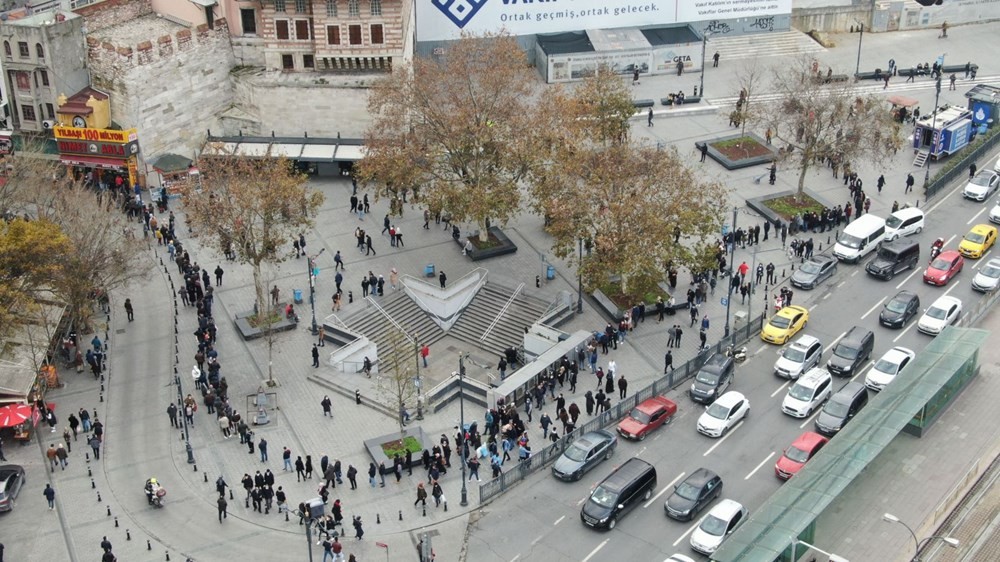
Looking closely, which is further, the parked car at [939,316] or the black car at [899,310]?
the black car at [899,310]

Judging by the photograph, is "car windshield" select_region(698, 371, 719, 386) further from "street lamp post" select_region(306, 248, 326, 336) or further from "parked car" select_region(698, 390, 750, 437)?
"street lamp post" select_region(306, 248, 326, 336)

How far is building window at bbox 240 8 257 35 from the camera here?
80.8 m

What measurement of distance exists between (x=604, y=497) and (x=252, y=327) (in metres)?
22.1

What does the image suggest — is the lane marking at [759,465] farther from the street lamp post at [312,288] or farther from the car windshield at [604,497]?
the street lamp post at [312,288]

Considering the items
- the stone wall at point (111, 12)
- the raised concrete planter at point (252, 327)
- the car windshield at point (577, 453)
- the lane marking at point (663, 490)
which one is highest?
the stone wall at point (111, 12)

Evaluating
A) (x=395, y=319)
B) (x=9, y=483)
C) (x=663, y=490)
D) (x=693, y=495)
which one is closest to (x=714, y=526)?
(x=693, y=495)

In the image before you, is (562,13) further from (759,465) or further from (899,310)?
(759,465)

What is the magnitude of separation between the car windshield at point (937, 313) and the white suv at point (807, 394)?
8.21m

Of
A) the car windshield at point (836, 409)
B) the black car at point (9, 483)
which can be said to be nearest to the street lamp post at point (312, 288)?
the black car at point (9, 483)

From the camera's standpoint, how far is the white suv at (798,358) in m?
57.9

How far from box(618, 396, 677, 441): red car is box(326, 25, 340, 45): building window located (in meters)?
34.1

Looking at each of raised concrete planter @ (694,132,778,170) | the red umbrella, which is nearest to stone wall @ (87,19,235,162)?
the red umbrella

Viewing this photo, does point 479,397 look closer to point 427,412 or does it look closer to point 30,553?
point 427,412

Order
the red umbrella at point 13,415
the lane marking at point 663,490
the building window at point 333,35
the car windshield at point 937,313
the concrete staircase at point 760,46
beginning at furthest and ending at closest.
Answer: the concrete staircase at point 760,46, the building window at point 333,35, the car windshield at point 937,313, the red umbrella at point 13,415, the lane marking at point 663,490
